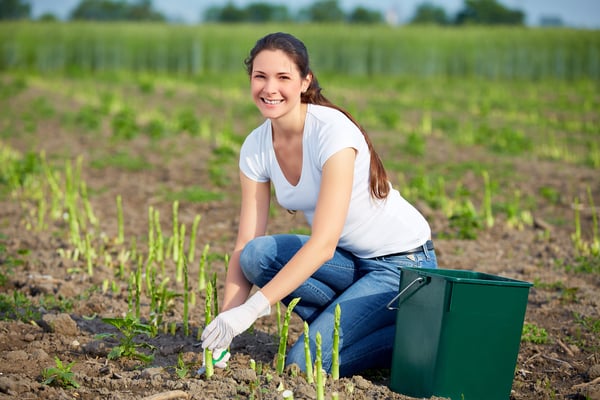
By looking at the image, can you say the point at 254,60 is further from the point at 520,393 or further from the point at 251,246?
the point at 520,393

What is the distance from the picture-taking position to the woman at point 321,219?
3.24m

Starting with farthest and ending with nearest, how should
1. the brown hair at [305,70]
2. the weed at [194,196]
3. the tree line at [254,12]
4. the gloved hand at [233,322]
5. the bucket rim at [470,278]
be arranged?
the tree line at [254,12] → the weed at [194,196] → the brown hair at [305,70] → the gloved hand at [233,322] → the bucket rim at [470,278]

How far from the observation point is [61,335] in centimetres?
379

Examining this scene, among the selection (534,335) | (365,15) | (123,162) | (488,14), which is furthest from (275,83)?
(365,15)

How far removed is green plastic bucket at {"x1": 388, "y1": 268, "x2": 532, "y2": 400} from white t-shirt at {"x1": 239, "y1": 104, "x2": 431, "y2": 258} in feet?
1.30

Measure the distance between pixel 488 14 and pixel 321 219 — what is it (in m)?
67.8

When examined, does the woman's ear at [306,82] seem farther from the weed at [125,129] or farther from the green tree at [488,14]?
the green tree at [488,14]

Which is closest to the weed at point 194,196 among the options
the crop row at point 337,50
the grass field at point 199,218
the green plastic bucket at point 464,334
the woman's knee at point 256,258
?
the grass field at point 199,218

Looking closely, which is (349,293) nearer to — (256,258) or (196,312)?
(256,258)

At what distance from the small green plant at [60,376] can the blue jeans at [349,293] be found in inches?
34.6

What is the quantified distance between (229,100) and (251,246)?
1351 cm

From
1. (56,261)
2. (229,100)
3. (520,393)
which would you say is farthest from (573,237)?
(229,100)

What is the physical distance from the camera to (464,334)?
302cm

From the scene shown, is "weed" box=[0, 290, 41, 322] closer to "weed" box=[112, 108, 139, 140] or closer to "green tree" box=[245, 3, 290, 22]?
"weed" box=[112, 108, 139, 140]
